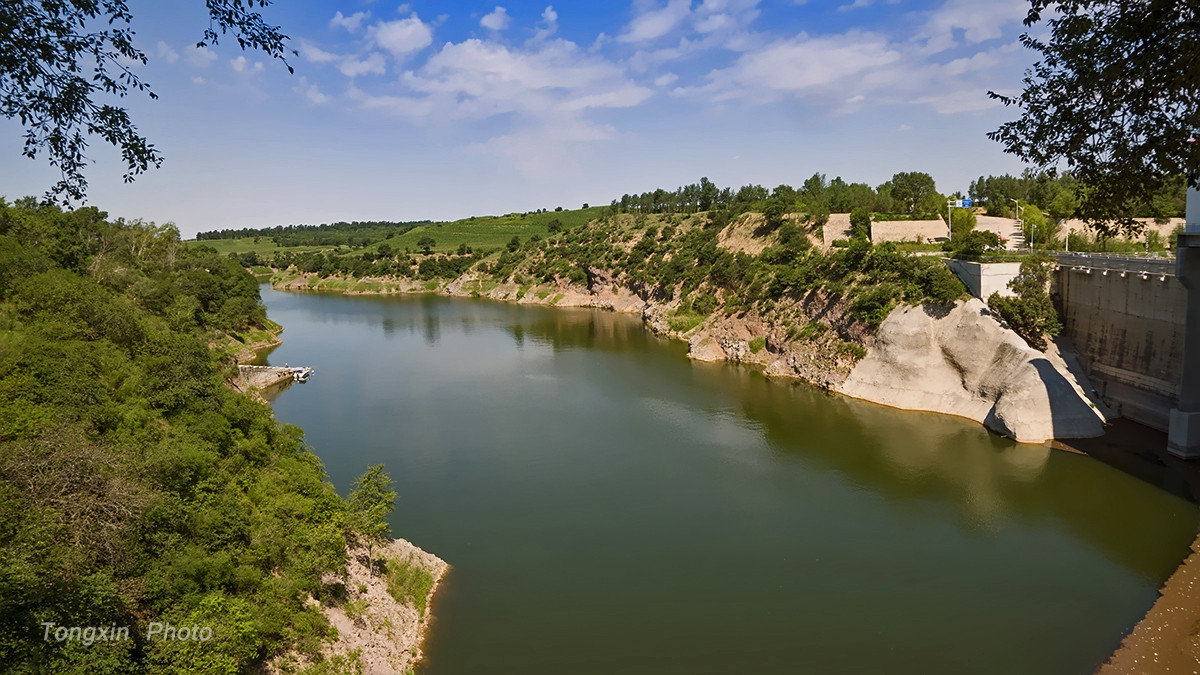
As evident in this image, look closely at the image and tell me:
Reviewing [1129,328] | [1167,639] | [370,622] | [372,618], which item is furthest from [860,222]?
[370,622]

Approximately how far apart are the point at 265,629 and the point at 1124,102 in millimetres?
22377

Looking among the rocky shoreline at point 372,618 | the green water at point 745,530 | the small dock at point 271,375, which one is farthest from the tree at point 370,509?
the small dock at point 271,375

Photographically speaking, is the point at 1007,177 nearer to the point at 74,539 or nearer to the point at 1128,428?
the point at 1128,428

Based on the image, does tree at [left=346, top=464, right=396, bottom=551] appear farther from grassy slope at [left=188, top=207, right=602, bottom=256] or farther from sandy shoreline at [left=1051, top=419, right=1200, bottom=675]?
grassy slope at [left=188, top=207, right=602, bottom=256]

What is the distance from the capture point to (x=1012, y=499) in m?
31.9

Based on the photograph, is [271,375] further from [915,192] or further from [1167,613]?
[915,192]

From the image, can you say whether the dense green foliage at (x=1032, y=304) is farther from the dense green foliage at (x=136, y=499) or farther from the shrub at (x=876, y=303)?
the dense green foliage at (x=136, y=499)

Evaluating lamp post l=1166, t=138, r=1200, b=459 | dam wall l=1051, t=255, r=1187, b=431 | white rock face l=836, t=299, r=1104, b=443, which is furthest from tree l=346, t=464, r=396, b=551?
dam wall l=1051, t=255, r=1187, b=431

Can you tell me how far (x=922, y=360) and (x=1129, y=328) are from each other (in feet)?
38.9

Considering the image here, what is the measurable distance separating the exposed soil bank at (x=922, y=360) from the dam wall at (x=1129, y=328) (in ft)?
5.43

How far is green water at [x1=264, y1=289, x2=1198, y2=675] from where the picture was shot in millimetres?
21688

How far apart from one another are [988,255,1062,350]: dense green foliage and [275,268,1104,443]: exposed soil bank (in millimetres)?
1124

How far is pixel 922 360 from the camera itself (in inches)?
1842

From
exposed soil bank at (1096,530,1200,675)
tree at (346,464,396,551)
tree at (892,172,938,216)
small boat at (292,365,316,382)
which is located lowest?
exposed soil bank at (1096,530,1200,675)
